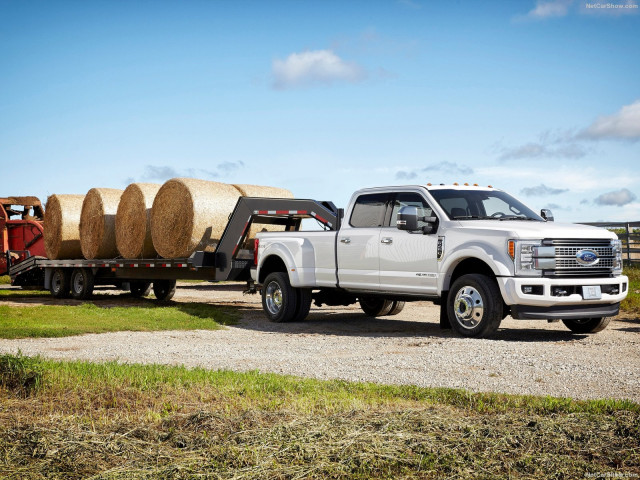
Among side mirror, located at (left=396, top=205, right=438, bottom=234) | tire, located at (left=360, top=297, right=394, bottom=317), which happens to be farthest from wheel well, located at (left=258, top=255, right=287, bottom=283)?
side mirror, located at (left=396, top=205, right=438, bottom=234)

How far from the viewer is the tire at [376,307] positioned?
50.7ft

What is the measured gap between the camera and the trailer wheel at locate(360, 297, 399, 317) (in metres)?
15.5

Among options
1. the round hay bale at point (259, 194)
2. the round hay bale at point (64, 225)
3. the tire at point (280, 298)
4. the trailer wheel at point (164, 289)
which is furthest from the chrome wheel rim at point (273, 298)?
the round hay bale at point (64, 225)

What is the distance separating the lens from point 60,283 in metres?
22.6

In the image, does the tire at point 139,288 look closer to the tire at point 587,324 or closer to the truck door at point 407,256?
the truck door at point 407,256

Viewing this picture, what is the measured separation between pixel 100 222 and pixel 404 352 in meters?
12.1

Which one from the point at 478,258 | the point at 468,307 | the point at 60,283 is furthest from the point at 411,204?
the point at 60,283

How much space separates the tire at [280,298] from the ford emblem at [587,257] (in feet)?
17.2

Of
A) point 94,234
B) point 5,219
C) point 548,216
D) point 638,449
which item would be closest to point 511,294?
point 548,216

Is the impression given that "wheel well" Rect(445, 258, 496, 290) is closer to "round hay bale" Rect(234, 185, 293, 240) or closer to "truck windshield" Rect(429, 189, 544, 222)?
"truck windshield" Rect(429, 189, 544, 222)

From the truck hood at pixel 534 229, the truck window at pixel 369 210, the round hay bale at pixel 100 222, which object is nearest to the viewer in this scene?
the truck hood at pixel 534 229

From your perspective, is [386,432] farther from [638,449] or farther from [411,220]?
[411,220]

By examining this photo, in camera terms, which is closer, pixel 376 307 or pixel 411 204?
pixel 411 204

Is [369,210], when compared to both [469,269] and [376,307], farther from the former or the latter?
[376,307]
